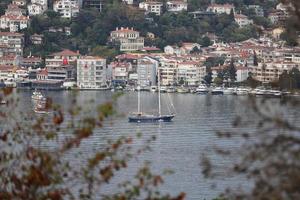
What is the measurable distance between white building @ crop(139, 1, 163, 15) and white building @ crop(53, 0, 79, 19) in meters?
1.38

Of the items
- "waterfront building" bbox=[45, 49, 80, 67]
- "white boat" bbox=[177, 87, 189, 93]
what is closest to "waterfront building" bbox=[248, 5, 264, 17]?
"waterfront building" bbox=[45, 49, 80, 67]

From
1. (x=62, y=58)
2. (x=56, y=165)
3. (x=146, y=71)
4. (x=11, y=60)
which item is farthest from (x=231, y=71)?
(x=56, y=165)

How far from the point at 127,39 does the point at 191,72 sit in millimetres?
2681

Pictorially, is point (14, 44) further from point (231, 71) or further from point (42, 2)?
point (231, 71)

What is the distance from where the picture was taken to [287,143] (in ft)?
9.86

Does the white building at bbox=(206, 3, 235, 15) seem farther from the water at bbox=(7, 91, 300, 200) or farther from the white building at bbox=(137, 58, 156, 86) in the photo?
the water at bbox=(7, 91, 300, 200)

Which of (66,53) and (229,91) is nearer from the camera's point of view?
A: (229,91)

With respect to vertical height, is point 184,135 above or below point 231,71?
below

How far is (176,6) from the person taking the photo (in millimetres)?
26828

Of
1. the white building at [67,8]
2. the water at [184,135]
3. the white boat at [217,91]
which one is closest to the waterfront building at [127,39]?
the white building at [67,8]

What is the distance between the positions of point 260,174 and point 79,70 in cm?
1903

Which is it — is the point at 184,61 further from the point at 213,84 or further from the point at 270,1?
the point at 270,1

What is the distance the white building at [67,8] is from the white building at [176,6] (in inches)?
77.1

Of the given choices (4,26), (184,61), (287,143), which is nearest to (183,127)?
(184,61)
